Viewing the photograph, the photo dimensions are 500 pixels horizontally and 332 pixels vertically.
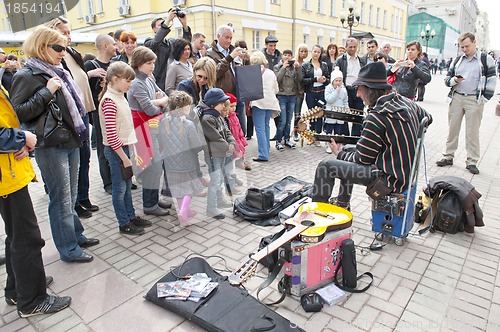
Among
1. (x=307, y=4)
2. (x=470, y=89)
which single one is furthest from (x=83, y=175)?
(x=307, y=4)

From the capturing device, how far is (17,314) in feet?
8.47

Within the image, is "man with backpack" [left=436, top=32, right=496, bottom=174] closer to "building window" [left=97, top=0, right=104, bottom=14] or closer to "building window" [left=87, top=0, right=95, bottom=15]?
"building window" [left=97, top=0, right=104, bottom=14]

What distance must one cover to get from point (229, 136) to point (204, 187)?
935 mm

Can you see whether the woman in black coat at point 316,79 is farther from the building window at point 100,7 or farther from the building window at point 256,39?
the building window at point 100,7

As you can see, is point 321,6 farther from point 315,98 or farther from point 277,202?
point 277,202

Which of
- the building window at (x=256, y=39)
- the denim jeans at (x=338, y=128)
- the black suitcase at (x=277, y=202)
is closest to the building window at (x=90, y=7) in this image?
the building window at (x=256, y=39)

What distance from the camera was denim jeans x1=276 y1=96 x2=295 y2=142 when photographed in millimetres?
7086

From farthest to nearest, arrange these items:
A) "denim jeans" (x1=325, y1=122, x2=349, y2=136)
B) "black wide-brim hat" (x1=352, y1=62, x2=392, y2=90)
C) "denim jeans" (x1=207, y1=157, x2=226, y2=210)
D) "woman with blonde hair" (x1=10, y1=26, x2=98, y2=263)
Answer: "denim jeans" (x1=325, y1=122, x2=349, y2=136) → "denim jeans" (x1=207, y1=157, x2=226, y2=210) → "black wide-brim hat" (x1=352, y1=62, x2=392, y2=90) → "woman with blonde hair" (x1=10, y1=26, x2=98, y2=263)

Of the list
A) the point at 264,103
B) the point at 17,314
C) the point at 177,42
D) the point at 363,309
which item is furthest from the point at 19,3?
the point at 363,309

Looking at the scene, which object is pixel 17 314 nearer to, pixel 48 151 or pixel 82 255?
pixel 82 255

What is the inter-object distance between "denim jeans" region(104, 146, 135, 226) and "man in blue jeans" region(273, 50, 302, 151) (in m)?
3.96

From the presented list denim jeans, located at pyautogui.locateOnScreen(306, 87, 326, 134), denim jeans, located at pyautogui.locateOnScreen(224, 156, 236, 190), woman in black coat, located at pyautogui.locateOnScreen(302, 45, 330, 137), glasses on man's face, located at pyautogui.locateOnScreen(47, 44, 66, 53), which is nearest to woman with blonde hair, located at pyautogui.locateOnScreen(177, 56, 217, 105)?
denim jeans, located at pyautogui.locateOnScreen(224, 156, 236, 190)

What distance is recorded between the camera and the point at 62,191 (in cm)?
297

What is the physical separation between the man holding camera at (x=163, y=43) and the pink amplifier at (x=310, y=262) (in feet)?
12.7
